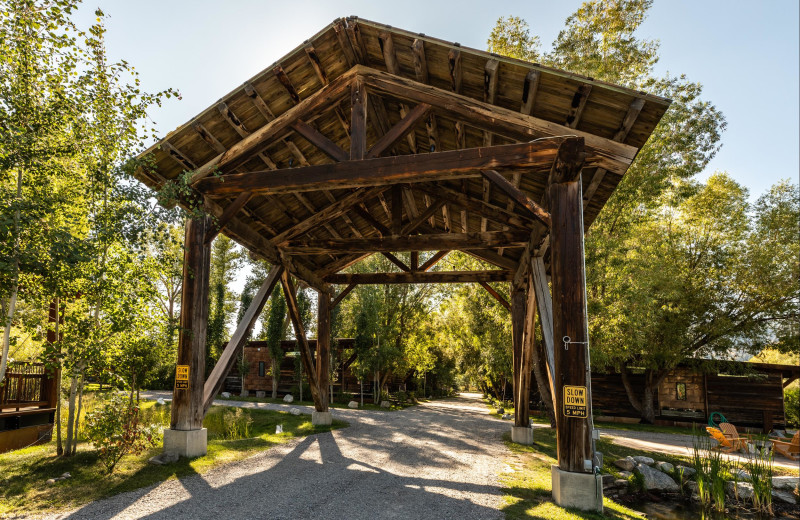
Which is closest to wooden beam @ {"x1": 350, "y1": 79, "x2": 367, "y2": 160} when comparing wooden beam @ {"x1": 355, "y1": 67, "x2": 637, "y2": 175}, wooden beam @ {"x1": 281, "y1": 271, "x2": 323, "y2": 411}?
wooden beam @ {"x1": 355, "y1": 67, "x2": 637, "y2": 175}

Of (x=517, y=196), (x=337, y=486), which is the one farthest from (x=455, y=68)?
(x=337, y=486)

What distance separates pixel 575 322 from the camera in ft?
18.2

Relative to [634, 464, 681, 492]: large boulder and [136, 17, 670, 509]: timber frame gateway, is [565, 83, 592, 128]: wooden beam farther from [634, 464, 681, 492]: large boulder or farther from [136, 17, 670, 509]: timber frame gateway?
[634, 464, 681, 492]: large boulder

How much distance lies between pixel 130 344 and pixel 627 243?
15.8 metres

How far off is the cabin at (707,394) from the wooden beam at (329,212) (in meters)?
14.9

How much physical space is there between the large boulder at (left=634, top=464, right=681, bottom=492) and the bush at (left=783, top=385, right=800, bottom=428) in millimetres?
17811

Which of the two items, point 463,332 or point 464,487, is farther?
point 463,332

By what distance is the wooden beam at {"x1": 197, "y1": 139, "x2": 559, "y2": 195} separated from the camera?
6066 mm

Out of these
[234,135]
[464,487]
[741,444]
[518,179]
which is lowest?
[741,444]

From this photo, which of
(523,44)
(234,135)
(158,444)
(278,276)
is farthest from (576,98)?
(523,44)

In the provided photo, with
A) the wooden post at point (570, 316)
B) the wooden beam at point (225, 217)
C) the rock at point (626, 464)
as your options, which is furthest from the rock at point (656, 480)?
the wooden beam at point (225, 217)

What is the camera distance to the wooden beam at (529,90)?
5.99m

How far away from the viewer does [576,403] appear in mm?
5348

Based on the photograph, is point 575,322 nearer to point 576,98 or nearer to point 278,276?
point 576,98
